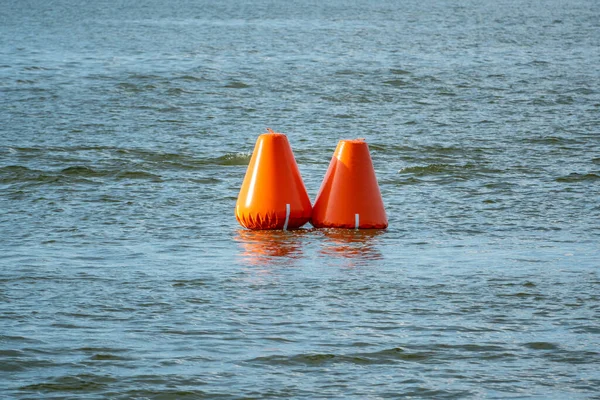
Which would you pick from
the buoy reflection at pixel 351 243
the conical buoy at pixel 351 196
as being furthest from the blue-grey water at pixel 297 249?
the conical buoy at pixel 351 196

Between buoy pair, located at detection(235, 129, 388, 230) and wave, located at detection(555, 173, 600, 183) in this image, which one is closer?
buoy pair, located at detection(235, 129, 388, 230)

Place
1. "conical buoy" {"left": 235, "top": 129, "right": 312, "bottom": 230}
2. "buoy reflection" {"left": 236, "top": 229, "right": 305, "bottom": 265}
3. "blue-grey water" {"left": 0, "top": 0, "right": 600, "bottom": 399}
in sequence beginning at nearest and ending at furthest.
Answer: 1. "blue-grey water" {"left": 0, "top": 0, "right": 600, "bottom": 399}
2. "buoy reflection" {"left": 236, "top": 229, "right": 305, "bottom": 265}
3. "conical buoy" {"left": 235, "top": 129, "right": 312, "bottom": 230}

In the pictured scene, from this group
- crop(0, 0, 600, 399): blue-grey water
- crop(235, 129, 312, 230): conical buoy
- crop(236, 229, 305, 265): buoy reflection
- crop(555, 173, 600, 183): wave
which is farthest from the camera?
crop(555, 173, 600, 183): wave

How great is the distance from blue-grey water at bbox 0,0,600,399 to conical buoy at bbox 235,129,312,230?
17 cm

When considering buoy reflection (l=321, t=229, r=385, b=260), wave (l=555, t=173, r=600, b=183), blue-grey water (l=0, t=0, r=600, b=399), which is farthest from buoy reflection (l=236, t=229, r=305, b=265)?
wave (l=555, t=173, r=600, b=183)

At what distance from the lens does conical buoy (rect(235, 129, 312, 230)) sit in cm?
980

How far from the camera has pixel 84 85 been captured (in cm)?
2228

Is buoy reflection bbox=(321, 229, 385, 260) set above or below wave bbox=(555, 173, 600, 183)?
below

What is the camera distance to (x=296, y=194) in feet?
32.4

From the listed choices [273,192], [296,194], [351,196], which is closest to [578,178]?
[351,196]

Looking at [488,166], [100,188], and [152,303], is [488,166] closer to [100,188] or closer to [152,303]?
[100,188]

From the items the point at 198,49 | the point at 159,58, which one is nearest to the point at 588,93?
the point at 159,58

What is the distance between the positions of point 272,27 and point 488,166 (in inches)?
1360

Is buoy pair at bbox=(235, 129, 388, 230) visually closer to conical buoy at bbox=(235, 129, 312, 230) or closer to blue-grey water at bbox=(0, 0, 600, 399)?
conical buoy at bbox=(235, 129, 312, 230)
